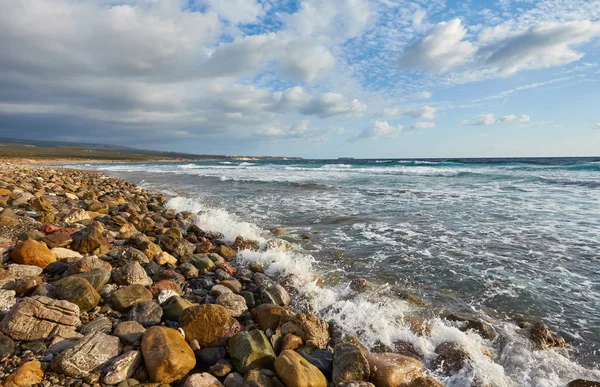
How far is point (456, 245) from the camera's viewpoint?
24.4ft

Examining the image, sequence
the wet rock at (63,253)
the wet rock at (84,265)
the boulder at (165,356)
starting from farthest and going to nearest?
the wet rock at (63,253)
the wet rock at (84,265)
the boulder at (165,356)

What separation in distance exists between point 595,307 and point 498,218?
20.6 ft

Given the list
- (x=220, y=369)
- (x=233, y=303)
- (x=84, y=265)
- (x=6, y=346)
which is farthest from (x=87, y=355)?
(x=84, y=265)

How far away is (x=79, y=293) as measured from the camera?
349 cm

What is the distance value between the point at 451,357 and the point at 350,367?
1324 millimetres

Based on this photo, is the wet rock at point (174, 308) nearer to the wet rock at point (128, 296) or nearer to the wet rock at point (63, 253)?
the wet rock at point (128, 296)

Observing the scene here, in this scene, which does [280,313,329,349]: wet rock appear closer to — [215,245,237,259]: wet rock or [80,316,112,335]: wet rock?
[80,316,112,335]: wet rock

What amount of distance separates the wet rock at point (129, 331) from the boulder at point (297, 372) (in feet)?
4.50

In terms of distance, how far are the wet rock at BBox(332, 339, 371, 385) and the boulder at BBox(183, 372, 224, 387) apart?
1.06m

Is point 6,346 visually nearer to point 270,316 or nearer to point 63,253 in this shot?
point 270,316

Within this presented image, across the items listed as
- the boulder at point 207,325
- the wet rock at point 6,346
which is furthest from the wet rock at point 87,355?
the boulder at point 207,325

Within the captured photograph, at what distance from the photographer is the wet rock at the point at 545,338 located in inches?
146

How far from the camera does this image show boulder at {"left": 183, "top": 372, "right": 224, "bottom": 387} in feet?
8.43

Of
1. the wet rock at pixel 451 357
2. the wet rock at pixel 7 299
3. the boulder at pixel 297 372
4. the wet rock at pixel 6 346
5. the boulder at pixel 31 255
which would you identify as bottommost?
the wet rock at pixel 451 357
